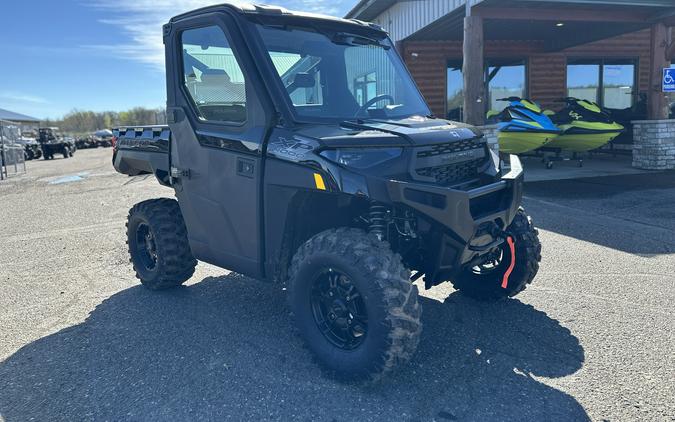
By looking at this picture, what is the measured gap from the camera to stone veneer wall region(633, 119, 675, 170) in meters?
12.5

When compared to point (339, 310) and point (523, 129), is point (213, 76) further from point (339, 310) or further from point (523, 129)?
point (523, 129)

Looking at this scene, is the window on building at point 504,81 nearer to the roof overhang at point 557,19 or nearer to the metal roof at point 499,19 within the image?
the metal roof at point 499,19

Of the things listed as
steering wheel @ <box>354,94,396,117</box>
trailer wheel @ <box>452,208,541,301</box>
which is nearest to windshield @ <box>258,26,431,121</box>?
steering wheel @ <box>354,94,396,117</box>

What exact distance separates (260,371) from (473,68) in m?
9.05

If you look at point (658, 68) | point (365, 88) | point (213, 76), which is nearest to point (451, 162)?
point (365, 88)

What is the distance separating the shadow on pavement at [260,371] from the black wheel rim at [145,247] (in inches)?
25.6

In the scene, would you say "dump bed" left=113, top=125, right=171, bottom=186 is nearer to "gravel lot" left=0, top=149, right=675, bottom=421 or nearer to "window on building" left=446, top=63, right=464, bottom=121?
"gravel lot" left=0, top=149, right=675, bottom=421

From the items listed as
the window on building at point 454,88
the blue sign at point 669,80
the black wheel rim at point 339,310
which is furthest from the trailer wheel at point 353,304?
the window on building at point 454,88

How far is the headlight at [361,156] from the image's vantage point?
115 inches

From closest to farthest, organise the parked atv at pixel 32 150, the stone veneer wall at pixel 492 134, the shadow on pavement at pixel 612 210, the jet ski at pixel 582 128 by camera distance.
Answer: the shadow on pavement at pixel 612 210 → the stone veneer wall at pixel 492 134 → the jet ski at pixel 582 128 → the parked atv at pixel 32 150

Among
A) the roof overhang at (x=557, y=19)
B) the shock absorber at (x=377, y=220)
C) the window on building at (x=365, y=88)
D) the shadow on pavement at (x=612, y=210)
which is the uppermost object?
the roof overhang at (x=557, y=19)

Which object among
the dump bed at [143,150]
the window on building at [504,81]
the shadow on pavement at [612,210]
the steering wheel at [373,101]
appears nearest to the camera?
the steering wheel at [373,101]

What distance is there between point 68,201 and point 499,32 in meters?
12.1

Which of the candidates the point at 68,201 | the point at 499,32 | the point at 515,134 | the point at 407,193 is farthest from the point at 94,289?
the point at 499,32
